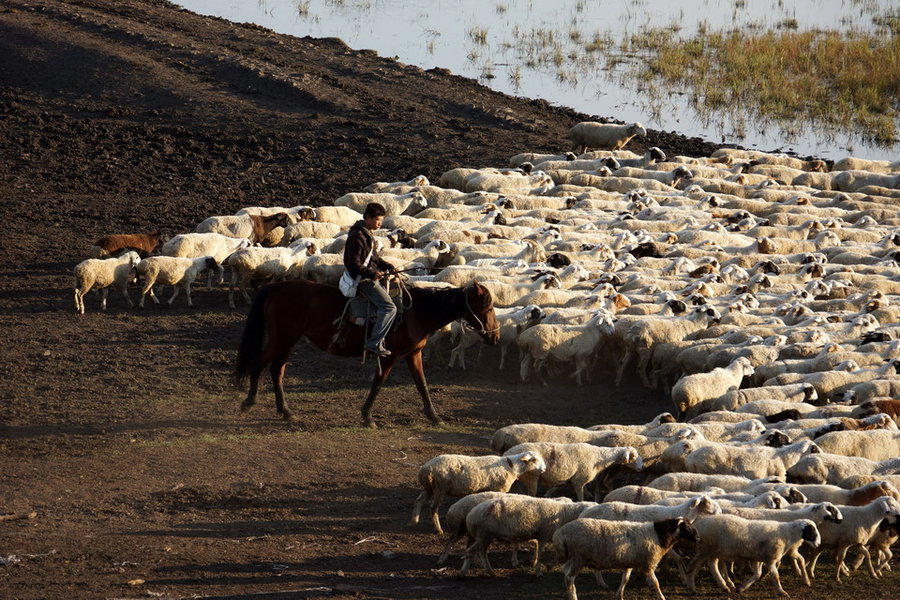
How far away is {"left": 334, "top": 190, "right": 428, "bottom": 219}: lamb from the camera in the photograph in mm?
23453

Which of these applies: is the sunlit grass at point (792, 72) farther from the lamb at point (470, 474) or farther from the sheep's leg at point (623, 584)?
the sheep's leg at point (623, 584)

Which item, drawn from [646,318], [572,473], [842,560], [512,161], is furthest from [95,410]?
[512,161]

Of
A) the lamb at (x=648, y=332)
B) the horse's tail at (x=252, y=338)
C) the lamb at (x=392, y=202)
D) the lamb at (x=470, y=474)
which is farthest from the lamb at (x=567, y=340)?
the lamb at (x=392, y=202)

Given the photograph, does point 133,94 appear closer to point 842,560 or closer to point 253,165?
point 253,165

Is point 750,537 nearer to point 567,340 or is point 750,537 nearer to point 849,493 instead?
point 849,493

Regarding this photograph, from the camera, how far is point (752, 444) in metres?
12.5

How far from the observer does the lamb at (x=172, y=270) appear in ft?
60.9

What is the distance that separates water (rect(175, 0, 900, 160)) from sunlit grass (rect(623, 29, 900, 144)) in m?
0.87

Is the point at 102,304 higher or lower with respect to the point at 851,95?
lower

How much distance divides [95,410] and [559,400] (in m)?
5.82

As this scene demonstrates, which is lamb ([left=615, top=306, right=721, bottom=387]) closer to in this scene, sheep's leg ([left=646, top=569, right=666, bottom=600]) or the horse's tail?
the horse's tail

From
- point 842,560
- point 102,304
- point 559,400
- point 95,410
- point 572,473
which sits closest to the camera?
point 842,560

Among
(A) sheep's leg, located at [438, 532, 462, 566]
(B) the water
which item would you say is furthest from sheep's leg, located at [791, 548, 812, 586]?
(B) the water

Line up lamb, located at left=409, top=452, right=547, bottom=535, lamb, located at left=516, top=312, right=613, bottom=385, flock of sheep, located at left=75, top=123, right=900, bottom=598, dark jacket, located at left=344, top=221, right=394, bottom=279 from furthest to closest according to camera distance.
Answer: lamb, located at left=516, top=312, right=613, bottom=385 → dark jacket, located at left=344, top=221, right=394, bottom=279 → lamb, located at left=409, top=452, right=547, bottom=535 → flock of sheep, located at left=75, top=123, right=900, bottom=598
